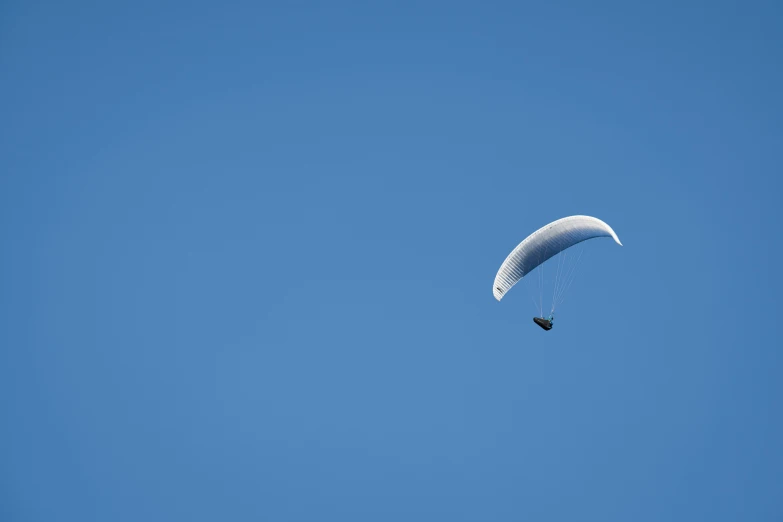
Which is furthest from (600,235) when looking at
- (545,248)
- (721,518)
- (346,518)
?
(346,518)

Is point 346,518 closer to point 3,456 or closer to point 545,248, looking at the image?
point 3,456

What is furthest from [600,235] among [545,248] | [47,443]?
[47,443]

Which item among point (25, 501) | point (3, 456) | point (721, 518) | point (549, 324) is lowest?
point (549, 324)

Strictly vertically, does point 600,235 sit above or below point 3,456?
below

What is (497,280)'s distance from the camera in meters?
45.0

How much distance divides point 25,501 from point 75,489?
5.65 metres

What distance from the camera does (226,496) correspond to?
93312 millimetres

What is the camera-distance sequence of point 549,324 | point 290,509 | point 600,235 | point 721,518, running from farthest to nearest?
point 290,509 → point 721,518 → point 549,324 → point 600,235

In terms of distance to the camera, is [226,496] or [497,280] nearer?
[497,280]

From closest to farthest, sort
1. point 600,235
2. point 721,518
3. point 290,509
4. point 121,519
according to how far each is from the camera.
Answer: point 600,235
point 721,518
point 121,519
point 290,509

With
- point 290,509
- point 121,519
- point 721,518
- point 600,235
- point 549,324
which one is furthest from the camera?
point 290,509

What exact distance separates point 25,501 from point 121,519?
304 inches

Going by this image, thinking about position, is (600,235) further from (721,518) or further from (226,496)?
(226,496)

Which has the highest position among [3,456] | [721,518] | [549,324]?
[3,456]
